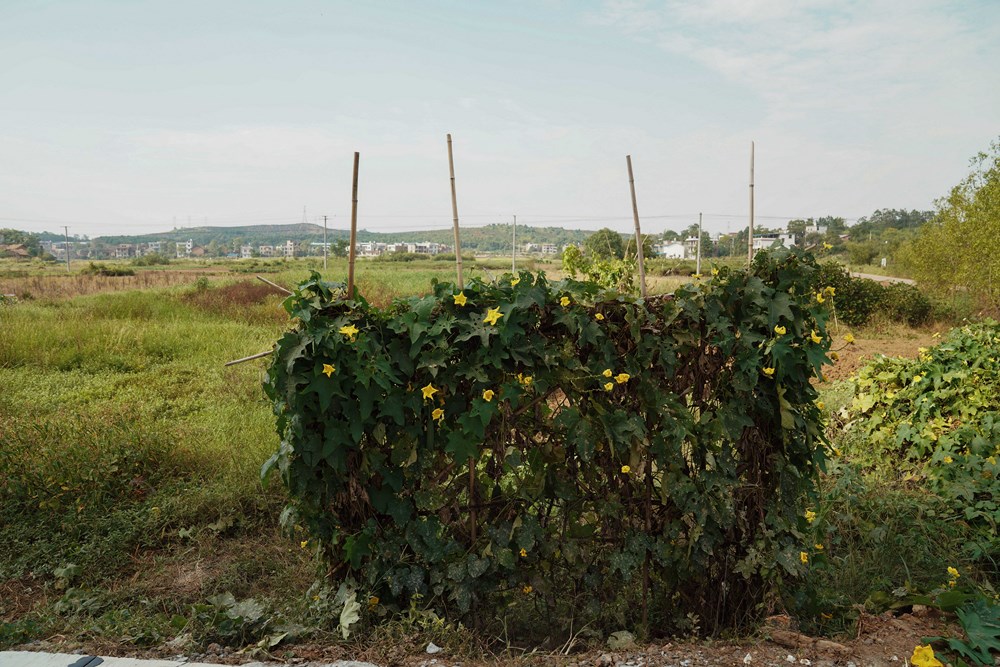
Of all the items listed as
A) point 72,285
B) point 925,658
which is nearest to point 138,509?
point 925,658

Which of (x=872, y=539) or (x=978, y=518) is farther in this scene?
(x=978, y=518)

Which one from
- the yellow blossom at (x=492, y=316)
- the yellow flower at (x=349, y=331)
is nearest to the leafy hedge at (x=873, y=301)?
the yellow blossom at (x=492, y=316)

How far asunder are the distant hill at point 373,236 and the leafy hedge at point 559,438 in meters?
10.2

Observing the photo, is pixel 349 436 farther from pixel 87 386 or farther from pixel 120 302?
pixel 120 302

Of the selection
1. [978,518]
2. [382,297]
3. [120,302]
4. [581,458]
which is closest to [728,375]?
[581,458]

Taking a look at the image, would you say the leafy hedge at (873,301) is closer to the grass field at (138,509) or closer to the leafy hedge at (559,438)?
the grass field at (138,509)

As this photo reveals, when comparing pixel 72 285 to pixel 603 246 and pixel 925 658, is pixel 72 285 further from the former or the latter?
pixel 925 658

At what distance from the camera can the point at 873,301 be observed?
44.2 ft

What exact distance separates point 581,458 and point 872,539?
2.00m

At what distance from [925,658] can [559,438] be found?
58.6 inches

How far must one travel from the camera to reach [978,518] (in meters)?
4.15

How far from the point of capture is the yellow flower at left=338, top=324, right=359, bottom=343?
2.76 metres

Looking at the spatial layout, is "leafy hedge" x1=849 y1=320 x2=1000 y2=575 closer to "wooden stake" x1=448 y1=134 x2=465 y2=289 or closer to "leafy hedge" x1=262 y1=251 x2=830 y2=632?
"leafy hedge" x1=262 y1=251 x2=830 y2=632

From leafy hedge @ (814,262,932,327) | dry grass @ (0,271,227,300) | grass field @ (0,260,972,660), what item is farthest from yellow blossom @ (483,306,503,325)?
dry grass @ (0,271,227,300)
